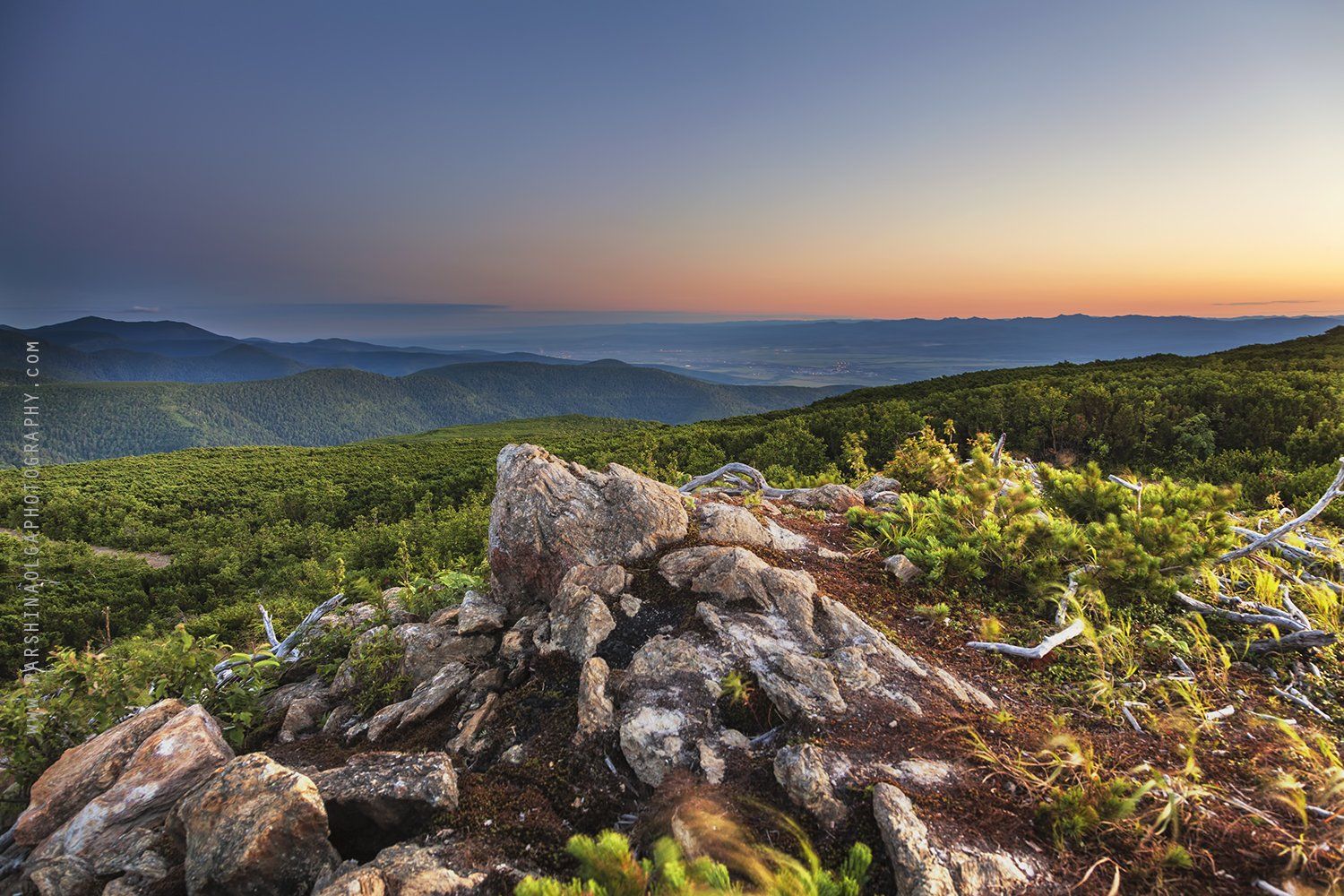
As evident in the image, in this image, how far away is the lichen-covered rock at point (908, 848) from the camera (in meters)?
2.66

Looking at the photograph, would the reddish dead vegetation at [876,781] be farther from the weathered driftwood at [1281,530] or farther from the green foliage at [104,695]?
the weathered driftwood at [1281,530]

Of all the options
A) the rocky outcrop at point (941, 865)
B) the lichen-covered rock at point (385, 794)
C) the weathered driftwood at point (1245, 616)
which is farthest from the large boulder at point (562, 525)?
the weathered driftwood at point (1245, 616)

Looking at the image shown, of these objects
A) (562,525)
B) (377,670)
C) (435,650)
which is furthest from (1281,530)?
(377,670)

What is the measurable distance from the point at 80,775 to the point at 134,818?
851 millimetres

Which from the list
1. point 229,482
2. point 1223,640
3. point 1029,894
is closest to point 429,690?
point 1029,894

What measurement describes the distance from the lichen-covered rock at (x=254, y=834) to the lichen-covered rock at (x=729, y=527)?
13.8 feet

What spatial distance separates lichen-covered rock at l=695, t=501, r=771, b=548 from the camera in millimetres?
6473

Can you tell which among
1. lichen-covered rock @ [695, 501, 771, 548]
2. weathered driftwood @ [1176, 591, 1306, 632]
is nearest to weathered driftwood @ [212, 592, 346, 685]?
lichen-covered rock @ [695, 501, 771, 548]

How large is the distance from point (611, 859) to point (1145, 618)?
18.5ft

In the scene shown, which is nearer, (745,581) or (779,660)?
(779,660)

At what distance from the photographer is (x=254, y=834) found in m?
3.01

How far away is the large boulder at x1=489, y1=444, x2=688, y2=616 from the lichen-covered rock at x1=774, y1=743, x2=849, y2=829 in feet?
9.63

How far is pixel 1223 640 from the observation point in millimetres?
4902

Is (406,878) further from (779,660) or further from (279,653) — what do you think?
(279,653)
